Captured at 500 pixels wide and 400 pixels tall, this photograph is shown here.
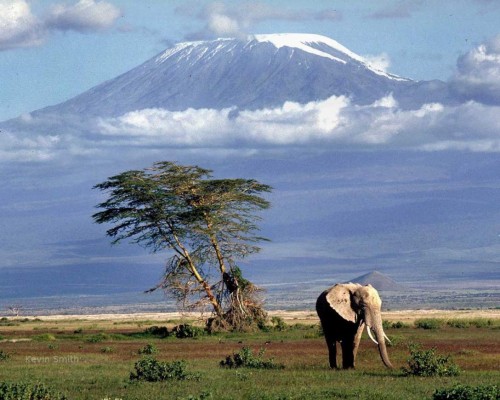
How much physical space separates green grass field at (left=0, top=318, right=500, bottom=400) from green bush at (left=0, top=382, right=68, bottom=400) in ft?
4.85

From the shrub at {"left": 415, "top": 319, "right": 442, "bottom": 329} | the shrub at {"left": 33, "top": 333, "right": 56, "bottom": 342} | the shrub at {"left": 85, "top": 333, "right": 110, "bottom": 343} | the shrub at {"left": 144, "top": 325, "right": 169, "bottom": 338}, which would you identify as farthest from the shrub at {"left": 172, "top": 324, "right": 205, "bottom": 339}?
the shrub at {"left": 415, "top": 319, "right": 442, "bottom": 329}

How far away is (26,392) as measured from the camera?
2375cm

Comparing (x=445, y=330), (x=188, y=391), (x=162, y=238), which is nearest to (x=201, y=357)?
(x=188, y=391)

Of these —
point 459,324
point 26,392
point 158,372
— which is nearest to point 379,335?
point 158,372

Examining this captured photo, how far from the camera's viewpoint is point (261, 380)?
28703 mm

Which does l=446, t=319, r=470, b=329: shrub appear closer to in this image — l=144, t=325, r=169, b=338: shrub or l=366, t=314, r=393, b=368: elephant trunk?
l=144, t=325, r=169, b=338: shrub

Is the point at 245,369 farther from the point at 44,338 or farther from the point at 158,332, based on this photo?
the point at 158,332

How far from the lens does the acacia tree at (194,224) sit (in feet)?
198

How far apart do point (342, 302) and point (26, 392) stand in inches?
436

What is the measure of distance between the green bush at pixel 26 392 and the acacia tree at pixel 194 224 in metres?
34.8

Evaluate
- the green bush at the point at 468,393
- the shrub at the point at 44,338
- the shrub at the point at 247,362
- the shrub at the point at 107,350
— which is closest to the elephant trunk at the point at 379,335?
the shrub at the point at 247,362

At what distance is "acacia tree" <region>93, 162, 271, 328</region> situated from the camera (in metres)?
60.4

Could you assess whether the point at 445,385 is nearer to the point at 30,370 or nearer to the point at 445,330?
Result: the point at 30,370

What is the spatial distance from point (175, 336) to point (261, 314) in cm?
660
